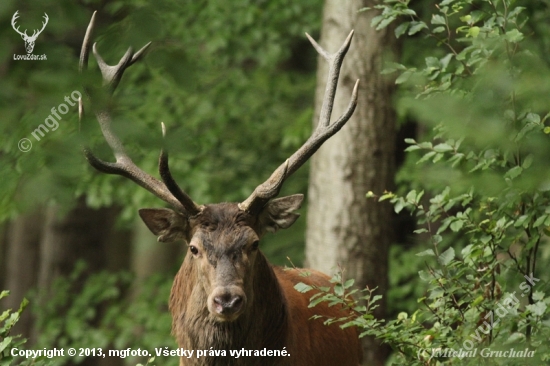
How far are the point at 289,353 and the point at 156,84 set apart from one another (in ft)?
19.5

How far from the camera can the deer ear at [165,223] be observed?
5312 millimetres

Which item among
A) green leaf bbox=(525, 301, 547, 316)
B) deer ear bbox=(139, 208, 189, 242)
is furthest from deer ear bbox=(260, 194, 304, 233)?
green leaf bbox=(525, 301, 547, 316)

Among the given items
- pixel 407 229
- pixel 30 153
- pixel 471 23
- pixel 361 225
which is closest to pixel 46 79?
pixel 30 153

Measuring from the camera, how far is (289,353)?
5168mm

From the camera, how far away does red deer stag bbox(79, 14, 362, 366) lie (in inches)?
194

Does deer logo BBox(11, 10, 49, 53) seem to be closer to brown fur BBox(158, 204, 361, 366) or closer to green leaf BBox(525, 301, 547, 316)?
green leaf BBox(525, 301, 547, 316)

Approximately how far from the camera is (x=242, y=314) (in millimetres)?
5043

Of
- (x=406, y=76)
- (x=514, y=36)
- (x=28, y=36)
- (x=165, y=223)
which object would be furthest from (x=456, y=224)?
(x=28, y=36)

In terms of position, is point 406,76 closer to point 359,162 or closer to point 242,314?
point 242,314

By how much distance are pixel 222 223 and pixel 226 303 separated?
0.63m

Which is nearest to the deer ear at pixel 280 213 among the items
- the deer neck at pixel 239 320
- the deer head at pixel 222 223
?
the deer head at pixel 222 223

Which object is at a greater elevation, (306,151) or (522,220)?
(306,151)

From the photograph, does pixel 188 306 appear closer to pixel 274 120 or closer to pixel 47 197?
pixel 47 197

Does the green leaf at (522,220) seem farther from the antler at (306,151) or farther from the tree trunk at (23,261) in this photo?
the tree trunk at (23,261)
